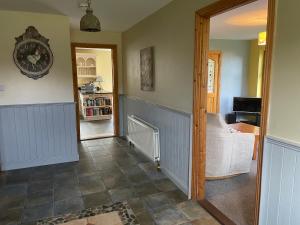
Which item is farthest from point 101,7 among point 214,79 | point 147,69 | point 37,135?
point 214,79

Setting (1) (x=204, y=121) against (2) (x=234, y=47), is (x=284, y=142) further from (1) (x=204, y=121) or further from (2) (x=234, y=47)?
(2) (x=234, y=47)

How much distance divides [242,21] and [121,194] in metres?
3.41

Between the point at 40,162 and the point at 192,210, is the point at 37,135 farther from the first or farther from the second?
the point at 192,210

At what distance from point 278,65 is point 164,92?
5.95 ft

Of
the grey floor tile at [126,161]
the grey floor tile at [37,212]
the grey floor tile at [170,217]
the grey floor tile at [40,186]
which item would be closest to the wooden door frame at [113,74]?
the grey floor tile at [126,161]

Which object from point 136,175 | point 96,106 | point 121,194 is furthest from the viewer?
point 96,106

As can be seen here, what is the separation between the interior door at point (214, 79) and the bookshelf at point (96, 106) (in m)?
3.42

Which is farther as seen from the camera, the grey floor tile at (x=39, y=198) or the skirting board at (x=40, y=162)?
the skirting board at (x=40, y=162)

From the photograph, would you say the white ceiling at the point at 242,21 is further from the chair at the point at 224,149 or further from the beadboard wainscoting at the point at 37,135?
the beadboard wainscoting at the point at 37,135

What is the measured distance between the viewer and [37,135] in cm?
371

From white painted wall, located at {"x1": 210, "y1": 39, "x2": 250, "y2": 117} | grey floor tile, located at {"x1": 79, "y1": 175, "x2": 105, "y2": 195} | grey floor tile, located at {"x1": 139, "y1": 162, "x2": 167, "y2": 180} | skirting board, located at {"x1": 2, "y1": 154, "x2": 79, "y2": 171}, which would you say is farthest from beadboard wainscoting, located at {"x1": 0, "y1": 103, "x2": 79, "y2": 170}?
white painted wall, located at {"x1": 210, "y1": 39, "x2": 250, "y2": 117}

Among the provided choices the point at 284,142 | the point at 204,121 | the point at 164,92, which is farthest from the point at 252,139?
the point at 284,142

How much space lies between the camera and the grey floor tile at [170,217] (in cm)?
227

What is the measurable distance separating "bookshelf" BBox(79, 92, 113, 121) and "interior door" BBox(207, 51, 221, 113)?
11.2ft
